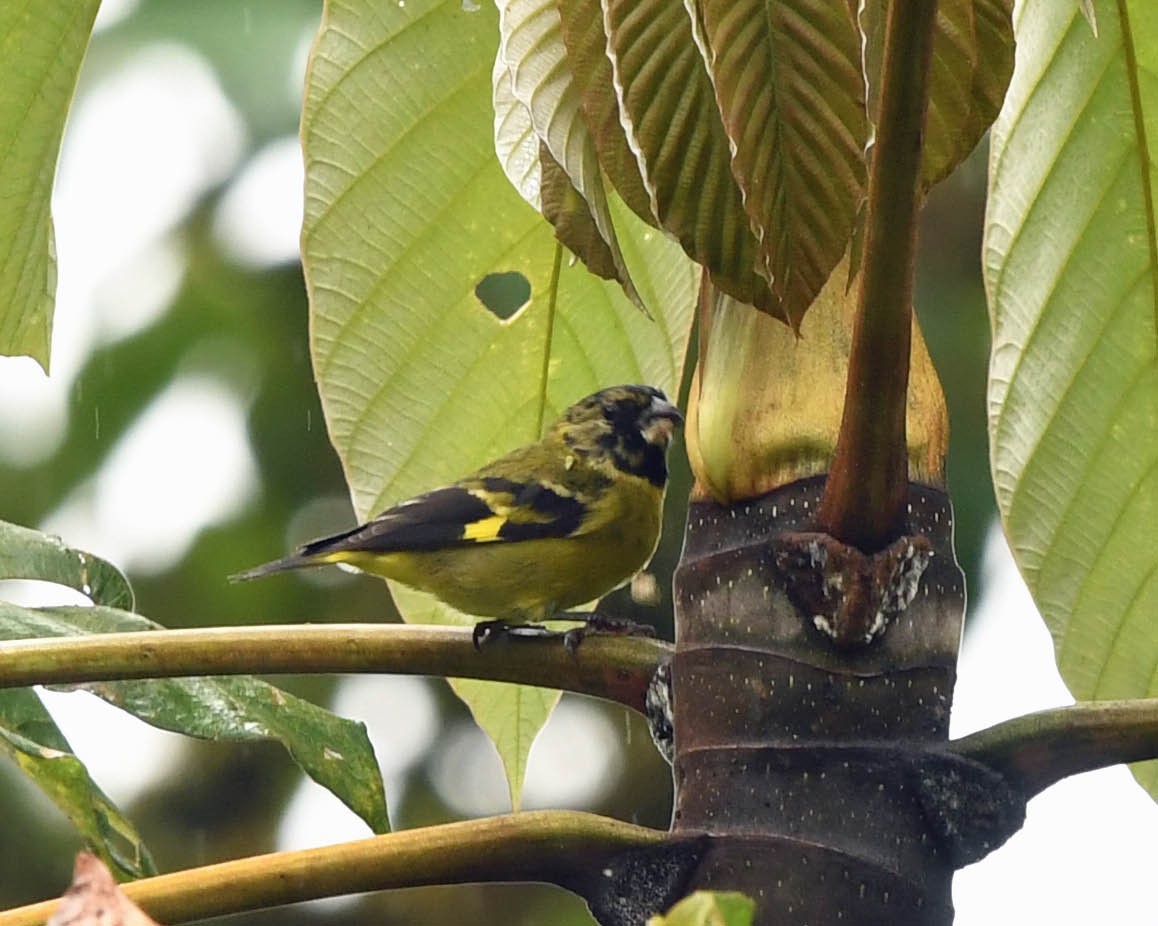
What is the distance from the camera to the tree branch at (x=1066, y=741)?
4.20 feet

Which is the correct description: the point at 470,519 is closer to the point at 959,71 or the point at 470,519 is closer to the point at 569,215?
the point at 569,215

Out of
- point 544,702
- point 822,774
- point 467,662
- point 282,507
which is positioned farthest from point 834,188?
point 282,507

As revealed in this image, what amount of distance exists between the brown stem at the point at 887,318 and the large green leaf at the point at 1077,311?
50 cm

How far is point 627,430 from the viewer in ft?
11.4

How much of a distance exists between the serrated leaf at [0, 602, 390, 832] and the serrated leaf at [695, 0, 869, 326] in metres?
0.66

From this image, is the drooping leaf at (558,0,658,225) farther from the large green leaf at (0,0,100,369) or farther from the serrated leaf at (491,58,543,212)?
the large green leaf at (0,0,100,369)

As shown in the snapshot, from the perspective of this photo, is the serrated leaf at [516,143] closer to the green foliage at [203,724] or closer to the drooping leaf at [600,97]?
the drooping leaf at [600,97]

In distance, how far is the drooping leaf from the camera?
119 centimetres

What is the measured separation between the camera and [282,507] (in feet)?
14.2

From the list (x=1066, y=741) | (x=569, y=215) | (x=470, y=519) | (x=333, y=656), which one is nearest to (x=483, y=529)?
(x=470, y=519)

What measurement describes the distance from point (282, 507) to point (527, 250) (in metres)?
2.44

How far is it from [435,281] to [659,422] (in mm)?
1516

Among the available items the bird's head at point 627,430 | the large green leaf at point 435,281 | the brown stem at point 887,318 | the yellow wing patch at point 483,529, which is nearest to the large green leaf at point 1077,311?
A: the large green leaf at point 435,281

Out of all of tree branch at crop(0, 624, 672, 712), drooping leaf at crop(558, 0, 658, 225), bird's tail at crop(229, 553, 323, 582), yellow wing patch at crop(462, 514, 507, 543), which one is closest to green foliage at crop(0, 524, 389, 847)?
tree branch at crop(0, 624, 672, 712)
